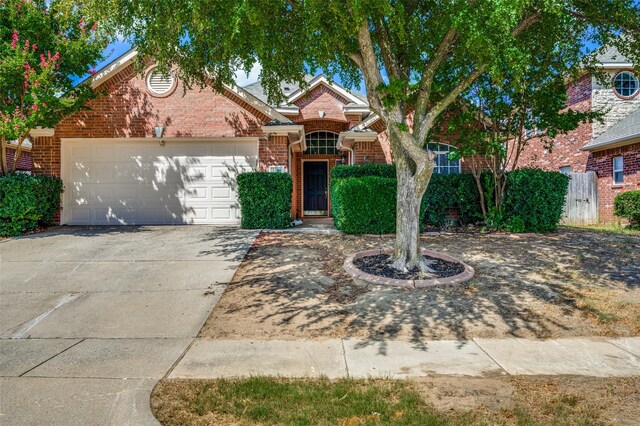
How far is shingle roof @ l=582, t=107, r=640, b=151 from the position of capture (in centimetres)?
1335

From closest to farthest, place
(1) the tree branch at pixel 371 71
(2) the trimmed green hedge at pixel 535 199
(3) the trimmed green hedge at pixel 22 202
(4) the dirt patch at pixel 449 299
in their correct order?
1. (4) the dirt patch at pixel 449 299
2. (1) the tree branch at pixel 371 71
3. (3) the trimmed green hedge at pixel 22 202
4. (2) the trimmed green hedge at pixel 535 199

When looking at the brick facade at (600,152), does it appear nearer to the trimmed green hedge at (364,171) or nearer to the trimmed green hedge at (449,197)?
the trimmed green hedge at (449,197)

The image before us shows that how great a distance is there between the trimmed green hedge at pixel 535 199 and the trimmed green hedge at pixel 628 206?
4293 millimetres

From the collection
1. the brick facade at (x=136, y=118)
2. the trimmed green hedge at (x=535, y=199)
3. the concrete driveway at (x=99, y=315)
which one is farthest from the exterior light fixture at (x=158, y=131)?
the trimmed green hedge at (x=535, y=199)

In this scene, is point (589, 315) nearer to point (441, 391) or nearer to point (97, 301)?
point (441, 391)

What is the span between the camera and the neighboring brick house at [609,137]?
13781 millimetres

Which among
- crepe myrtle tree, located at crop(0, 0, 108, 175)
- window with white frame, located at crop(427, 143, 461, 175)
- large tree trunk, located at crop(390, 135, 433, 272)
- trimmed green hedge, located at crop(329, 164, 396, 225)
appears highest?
crepe myrtle tree, located at crop(0, 0, 108, 175)

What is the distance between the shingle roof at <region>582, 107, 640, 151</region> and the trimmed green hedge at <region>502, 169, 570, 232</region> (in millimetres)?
5492

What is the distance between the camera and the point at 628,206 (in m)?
12.6

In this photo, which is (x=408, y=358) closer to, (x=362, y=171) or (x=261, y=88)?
(x=362, y=171)

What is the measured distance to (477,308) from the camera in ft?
16.8

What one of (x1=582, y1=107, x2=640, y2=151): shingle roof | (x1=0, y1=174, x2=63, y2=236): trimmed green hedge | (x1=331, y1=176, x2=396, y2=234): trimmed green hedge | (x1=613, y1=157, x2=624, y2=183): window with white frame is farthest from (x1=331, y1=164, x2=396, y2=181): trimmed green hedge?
(x1=613, y1=157, x2=624, y2=183): window with white frame

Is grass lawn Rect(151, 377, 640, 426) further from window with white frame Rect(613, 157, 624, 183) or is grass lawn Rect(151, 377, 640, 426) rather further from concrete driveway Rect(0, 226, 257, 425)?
window with white frame Rect(613, 157, 624, 183)

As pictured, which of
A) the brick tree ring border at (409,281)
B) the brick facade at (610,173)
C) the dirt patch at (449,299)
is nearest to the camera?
the dirt patch at (449,299)
